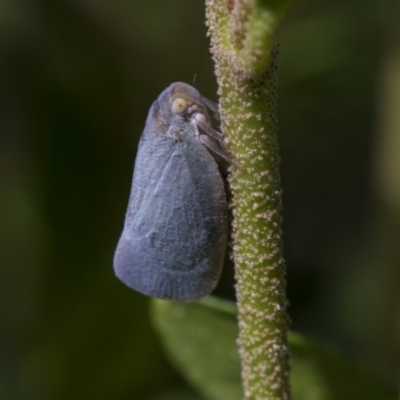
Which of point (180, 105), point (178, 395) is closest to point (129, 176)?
point (178, 395)

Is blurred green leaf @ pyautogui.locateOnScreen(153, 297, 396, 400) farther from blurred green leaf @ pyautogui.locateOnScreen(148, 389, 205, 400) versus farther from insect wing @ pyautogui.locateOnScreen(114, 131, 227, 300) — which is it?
blurred green leaf @ pyautogui.locateOnScreen(148, 389, 205, 400)

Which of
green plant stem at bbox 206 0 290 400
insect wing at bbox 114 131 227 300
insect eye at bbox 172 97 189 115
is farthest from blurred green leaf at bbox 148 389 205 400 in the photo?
green plant stem at bbox 206 0 290 400

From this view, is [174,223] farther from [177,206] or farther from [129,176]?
[129,176]

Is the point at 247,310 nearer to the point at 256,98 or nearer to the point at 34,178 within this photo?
the point at 256,98

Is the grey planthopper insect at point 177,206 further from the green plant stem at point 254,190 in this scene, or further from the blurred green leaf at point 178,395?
the blurred green leaf at point 178,395

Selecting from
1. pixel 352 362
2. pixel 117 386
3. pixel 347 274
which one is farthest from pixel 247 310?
pixel 347 274

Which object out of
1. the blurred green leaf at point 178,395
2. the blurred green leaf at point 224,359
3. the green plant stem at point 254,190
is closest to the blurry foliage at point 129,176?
the blurred green leaf at point 178,395
